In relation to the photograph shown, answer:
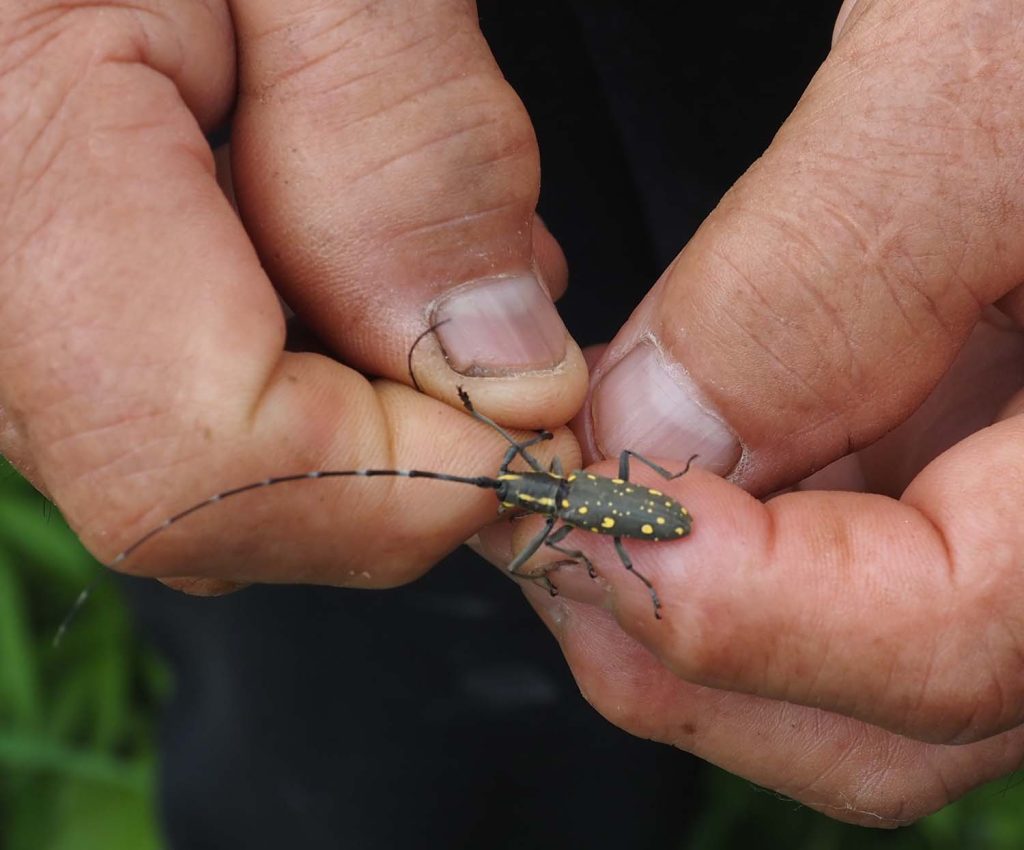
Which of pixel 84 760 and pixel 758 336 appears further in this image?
pixel 84 760

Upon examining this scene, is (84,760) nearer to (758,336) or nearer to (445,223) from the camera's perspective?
(445,223)

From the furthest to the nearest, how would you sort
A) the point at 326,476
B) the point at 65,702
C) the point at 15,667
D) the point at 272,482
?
the point at 65,702
the point at 15,667
the point at 326,476
the point at 272,482

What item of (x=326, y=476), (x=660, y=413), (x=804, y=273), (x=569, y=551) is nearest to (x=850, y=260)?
(x=804, y=273)

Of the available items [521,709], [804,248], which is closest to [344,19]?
[804,248]

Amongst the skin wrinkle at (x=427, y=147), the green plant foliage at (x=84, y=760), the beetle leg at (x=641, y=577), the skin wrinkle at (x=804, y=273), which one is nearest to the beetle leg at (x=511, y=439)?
the beetle leg at (x=641, y=577)

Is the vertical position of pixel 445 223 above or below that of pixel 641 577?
above

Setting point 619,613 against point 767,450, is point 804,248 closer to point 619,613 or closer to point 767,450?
point 767,450

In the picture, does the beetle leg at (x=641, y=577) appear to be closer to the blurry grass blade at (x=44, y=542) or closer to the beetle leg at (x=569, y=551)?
the beetle leg at (x=569, y=551)
